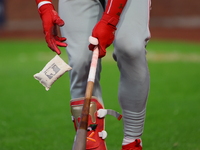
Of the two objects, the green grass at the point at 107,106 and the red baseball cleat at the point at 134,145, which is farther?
the green grass at the point at 107,106

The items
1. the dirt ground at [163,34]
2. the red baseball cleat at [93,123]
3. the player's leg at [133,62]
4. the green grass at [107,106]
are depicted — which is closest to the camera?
the player's leg at [133,62]

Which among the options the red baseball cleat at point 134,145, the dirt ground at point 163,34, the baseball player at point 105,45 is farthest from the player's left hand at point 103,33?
the dirt ground at point 163,34

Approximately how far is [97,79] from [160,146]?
0.78 metres

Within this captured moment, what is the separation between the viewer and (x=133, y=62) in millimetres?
2494

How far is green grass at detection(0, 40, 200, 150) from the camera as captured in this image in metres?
3.38

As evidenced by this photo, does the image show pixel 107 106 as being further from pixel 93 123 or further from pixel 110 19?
pixel 110 19

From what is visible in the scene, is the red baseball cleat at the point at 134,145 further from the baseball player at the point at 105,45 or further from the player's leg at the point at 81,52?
the player's leg at the point at 81,52

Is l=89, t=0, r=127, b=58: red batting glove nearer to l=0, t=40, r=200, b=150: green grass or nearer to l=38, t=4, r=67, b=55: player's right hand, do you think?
l=38, t=4, r=67, b=55: player's right hand

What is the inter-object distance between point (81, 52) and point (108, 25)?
264mm

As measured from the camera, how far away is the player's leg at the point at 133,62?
2463 mm

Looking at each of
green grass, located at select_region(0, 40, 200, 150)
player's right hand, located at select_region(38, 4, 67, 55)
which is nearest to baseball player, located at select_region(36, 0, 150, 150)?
player's right hand, located at select_region(38, 4, 67, 55)

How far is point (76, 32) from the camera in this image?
8.72 ft

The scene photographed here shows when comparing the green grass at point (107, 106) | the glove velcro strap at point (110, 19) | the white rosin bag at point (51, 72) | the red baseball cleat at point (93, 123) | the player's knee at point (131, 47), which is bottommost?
the green grass at point (107, 106)

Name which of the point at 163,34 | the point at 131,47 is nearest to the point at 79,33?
the point at 131,47
